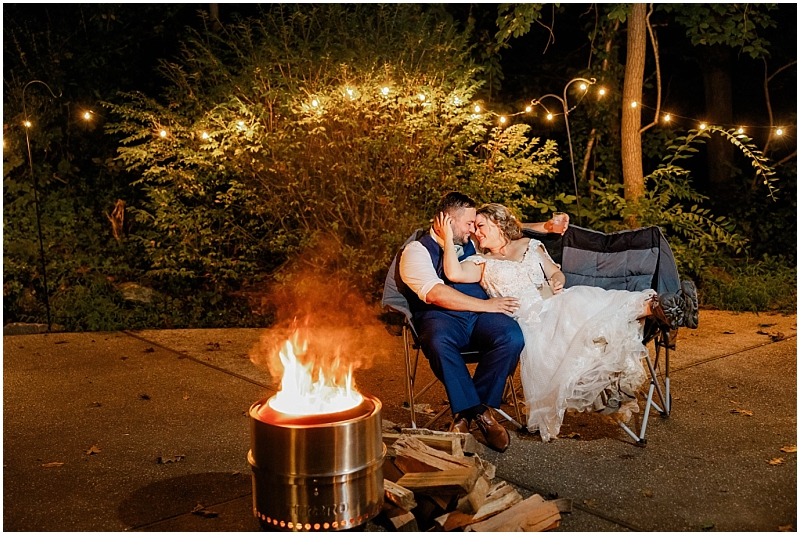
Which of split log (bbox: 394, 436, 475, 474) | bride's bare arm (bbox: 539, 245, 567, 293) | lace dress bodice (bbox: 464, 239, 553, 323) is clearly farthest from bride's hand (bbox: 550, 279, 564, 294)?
split log (bbox: 394, 436, 475, 474)

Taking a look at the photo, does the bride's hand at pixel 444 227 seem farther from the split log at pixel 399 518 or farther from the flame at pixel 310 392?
the split log at pixel 399 518

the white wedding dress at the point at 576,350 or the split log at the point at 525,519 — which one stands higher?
the white wedding dress at the point at 576,350

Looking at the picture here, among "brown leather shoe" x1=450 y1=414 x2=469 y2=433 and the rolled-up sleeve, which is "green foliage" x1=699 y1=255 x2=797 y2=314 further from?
"brown leather shoe" x1=450 y1=414 x2=469 y2=433

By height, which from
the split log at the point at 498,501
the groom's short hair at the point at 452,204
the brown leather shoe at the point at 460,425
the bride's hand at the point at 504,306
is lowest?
the split log at the point at 498,501

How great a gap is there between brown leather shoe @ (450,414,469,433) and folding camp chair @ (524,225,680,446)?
0.79 metres

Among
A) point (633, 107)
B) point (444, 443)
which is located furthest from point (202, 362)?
point (633, 107)

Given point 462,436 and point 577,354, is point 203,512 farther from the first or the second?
point 577,354

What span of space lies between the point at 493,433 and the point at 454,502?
77 centimetres

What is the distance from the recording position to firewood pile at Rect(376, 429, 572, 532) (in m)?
2.77

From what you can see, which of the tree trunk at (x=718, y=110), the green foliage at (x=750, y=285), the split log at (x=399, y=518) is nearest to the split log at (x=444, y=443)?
the split log at (x=399, y=518)

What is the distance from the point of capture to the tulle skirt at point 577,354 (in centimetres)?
361

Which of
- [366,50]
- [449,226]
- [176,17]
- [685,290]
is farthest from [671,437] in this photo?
[176,17]

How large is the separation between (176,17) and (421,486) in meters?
9.07

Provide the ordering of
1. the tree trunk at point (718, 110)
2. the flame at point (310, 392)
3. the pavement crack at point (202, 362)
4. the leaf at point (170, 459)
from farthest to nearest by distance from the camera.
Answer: the tree trunk at point (718, 110) < the pavement crack at point (202, 362) < the leaf at point (170, 459) < the flame at point (310, 392)
